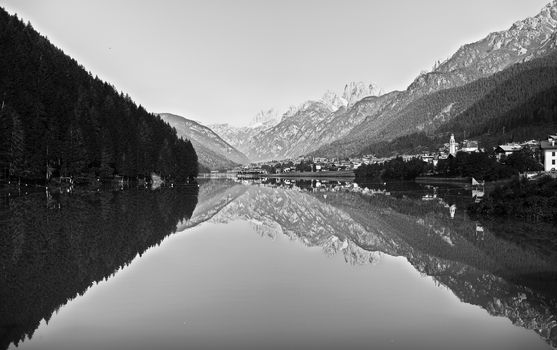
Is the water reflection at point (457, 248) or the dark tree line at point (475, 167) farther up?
the dark tree line at point (475, 167)

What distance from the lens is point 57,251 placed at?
84.0 feet

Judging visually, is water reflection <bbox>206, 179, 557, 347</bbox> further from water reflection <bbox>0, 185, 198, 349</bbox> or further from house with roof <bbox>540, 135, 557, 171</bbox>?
house with roof <bbox>540, 135, 557, 171</bbox>

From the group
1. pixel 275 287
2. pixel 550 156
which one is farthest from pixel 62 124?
pixel 275 287


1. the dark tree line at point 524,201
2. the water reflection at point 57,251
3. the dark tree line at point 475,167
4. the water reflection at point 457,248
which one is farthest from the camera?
the dark tree line at point 475,167

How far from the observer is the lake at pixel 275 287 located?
13.3 m

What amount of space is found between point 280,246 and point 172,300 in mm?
14604

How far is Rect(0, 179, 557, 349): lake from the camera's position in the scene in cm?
1327

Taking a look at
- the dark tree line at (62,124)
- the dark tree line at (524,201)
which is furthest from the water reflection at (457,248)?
the dark tree line at (62,124)

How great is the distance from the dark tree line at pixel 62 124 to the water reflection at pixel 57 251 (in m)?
42.8

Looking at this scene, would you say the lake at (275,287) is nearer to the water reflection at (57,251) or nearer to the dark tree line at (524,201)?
the water reflection at (57,251)

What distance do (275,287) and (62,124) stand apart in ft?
334

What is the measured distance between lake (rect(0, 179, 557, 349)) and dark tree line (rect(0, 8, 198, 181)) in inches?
2183

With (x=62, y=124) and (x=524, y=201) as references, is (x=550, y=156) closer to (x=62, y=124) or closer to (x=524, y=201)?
(x=524, y=201)

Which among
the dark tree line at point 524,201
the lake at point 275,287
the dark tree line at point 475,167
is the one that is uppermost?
the dark tree line at point 475,167
